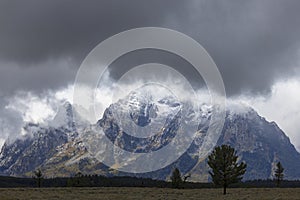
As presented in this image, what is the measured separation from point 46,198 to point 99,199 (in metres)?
8.08

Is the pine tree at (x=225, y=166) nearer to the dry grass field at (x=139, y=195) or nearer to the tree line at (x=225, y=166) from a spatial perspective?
the tree line at (x=225, y=166)

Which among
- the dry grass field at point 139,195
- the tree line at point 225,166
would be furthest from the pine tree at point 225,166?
the dry grass field at point 139,195

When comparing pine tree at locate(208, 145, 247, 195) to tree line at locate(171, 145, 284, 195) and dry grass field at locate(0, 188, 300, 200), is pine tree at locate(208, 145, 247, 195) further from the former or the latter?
dry grass field at locate(0, 188, 300, 200)

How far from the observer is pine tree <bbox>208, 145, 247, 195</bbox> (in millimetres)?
80000

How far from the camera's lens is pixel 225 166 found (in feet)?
264

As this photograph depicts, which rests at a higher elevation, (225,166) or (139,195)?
(225,166)

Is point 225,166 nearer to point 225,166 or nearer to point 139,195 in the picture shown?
point 225,166

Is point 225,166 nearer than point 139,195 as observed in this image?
No

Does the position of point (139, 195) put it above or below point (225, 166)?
below

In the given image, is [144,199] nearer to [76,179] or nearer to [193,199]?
[193,199]

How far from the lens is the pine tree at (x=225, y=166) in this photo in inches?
3150

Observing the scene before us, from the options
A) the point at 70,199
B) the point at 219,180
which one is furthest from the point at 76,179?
the point at 70,199

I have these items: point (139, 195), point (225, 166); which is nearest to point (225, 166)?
point (225, 166)

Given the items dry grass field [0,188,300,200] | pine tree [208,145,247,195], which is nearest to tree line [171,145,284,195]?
pine tree [208,145,247,195]
